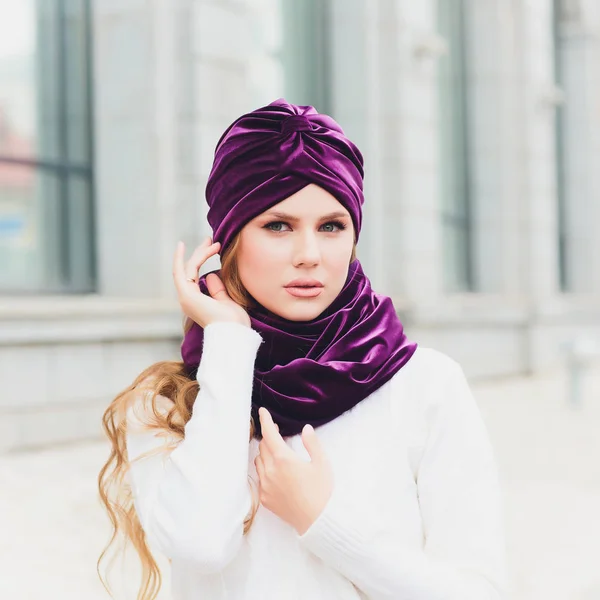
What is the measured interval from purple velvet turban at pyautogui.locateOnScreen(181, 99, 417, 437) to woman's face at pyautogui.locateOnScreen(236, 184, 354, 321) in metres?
0.02

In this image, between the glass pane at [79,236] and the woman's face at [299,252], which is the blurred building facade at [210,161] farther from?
the woman's face at [299,252]

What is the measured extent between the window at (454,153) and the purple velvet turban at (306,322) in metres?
11.1

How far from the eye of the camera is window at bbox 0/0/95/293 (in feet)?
23.0

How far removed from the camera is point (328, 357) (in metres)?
1.48

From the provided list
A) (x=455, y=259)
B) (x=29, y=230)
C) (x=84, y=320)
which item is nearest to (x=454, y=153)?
(x=455, y=259)

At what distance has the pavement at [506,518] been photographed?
334 centimetres

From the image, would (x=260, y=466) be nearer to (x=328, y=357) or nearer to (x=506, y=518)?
(x=328, y=357)

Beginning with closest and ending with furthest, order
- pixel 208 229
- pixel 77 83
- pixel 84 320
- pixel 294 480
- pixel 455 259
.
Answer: pixel 294 480
pixel 84 320
pixel 208 229
pixel 77 83
pixel 455 259

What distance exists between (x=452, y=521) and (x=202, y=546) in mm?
440

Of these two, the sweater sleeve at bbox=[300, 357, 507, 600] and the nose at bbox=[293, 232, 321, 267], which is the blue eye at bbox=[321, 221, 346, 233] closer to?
the nose at bbox=[293, 232, 321, 267]

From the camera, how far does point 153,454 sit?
1551mm

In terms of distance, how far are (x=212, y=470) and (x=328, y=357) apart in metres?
0.30

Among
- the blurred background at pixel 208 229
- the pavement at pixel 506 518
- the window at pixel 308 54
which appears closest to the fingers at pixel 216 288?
the pavement at pixel 506 518

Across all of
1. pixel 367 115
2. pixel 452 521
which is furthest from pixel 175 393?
pixel 367 115
